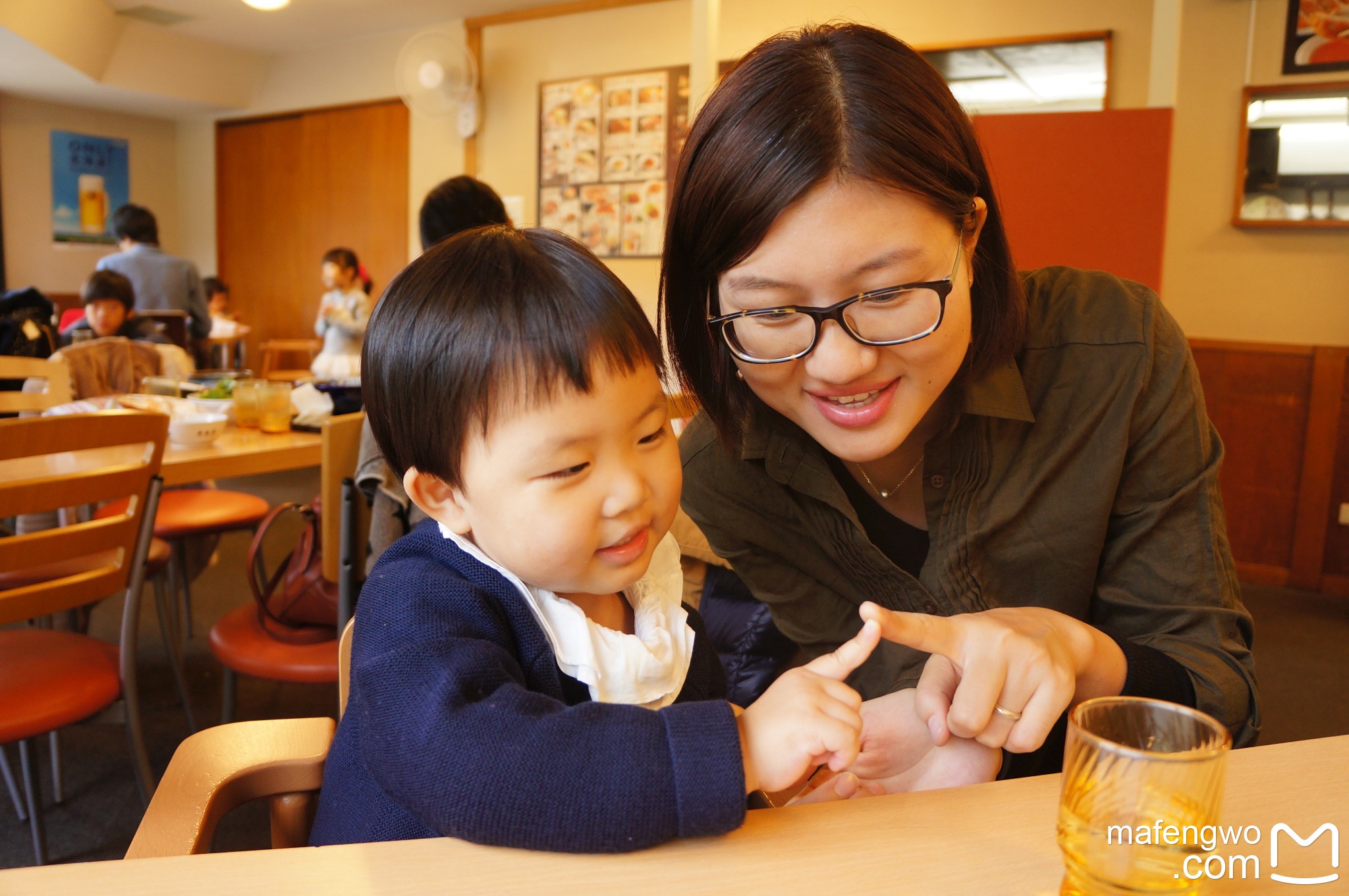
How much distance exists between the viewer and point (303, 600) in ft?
6.69

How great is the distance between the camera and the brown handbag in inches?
79.7

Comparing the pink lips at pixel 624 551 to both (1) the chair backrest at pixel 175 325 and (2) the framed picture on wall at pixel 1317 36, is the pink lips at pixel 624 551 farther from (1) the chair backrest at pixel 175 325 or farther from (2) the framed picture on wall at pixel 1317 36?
(1) the chair backrest at pixel 175 325

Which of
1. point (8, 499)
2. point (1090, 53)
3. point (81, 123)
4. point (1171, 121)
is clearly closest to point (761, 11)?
point (1090, 53)

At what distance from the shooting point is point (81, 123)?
28.1 feet

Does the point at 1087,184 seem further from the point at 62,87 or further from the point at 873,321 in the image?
the point at 62,87

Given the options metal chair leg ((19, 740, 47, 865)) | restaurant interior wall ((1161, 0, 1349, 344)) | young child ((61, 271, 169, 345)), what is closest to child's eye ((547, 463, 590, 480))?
metal chair leg ((19, 740, 47, 865))

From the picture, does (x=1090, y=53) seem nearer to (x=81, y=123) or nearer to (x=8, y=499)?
(x=8, y=499)

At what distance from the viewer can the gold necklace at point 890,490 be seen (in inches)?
48.4

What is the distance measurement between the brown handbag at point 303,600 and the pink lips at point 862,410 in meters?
1.41

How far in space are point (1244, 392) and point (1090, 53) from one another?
1.71m

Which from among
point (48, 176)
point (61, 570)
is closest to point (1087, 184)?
point (61, 570)

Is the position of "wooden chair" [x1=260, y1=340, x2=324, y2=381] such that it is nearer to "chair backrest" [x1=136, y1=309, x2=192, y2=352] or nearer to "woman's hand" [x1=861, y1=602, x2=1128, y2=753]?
"chair backrest" [x1=136, y1=309, x2=192, y2=352]

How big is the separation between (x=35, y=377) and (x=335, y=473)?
165 centimetres

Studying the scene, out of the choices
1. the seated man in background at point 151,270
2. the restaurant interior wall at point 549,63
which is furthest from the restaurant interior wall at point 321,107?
the seated man in background at point 151,270
